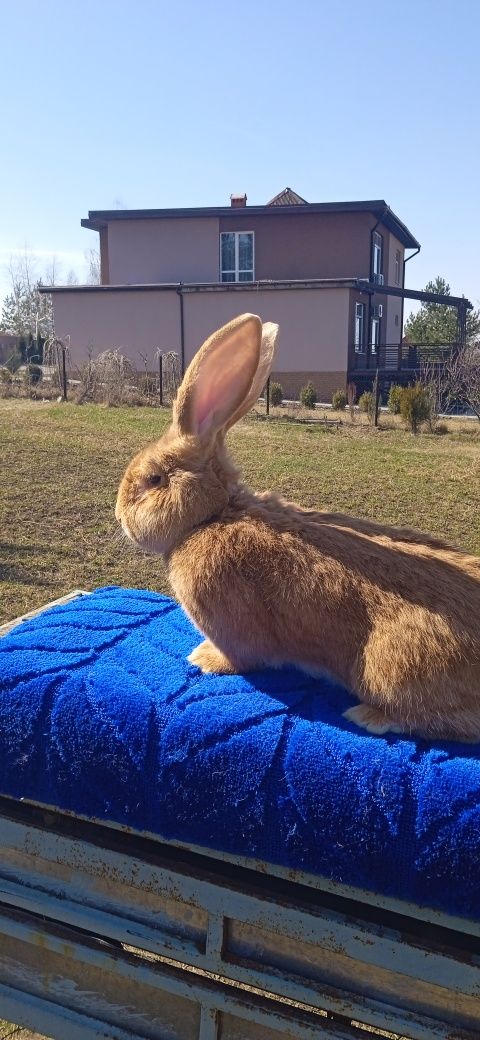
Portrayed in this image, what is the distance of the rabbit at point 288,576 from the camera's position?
5.49ft

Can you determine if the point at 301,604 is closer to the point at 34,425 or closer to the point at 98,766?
the point at 98,766

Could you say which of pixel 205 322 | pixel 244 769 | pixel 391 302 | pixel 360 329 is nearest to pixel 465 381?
pixel 360 329

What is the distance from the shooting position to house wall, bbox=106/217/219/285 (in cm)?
3086

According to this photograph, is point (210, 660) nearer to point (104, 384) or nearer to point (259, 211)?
point (104, 384)

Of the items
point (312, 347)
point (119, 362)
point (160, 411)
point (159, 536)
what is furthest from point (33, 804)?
point (312, 347)

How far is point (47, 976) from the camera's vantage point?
1.97 meters

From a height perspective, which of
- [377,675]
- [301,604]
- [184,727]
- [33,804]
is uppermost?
[301,604]

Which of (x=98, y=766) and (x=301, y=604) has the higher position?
(x=301, y=604)

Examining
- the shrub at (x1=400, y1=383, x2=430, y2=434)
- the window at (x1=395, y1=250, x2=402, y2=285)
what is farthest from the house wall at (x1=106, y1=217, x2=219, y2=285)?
the shrub at (x1=400, y1=383, x2=430, y2=434)

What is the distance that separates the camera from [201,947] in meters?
1.73

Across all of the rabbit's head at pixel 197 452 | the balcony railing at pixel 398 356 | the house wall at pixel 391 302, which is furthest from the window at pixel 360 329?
the rabbit's head at pixel 197 452

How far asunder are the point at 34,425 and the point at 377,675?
13.5 metres

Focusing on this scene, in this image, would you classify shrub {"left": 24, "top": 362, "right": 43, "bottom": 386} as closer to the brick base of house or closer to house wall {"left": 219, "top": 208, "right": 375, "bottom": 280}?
the brick base of house

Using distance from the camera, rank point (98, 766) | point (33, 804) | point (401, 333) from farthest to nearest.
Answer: point (401, 333) < point (33, 804) < point (98, 766)
